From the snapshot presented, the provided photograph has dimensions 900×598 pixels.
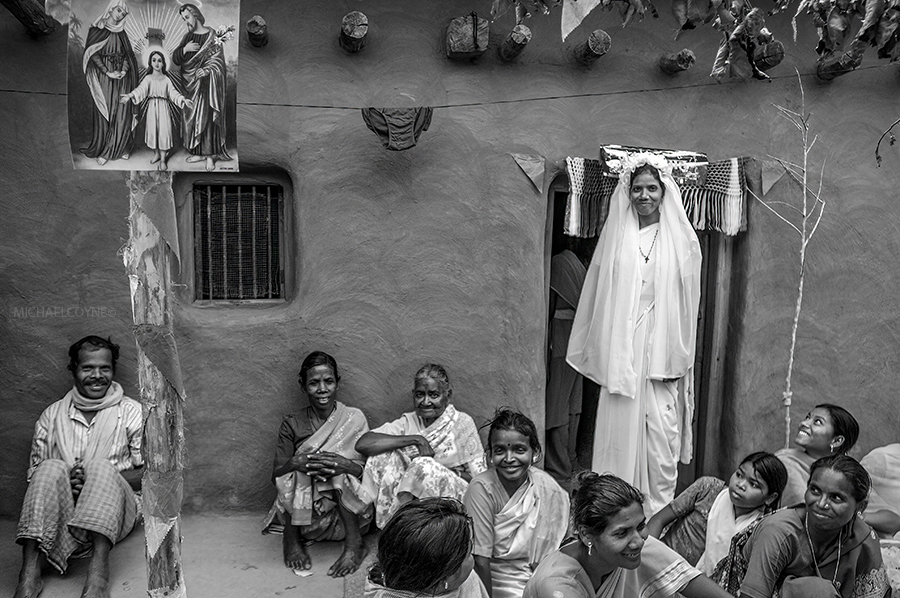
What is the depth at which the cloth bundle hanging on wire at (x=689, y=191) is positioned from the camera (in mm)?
4395

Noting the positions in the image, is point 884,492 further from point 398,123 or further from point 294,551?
point 398,123

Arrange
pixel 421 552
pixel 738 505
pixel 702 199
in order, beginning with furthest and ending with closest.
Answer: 1. pixel 702 199
2. pixel 738 505
3. pixel 421 552

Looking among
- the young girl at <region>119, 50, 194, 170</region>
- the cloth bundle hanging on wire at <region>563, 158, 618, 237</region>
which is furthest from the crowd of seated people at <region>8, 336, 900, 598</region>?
the young girl at <region>119, 50, 194, 170</region>

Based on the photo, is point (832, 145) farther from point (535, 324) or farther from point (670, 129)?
point (535, 324)

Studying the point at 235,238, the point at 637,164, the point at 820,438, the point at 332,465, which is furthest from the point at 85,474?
the point at 820,438

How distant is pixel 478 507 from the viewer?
10.5ft

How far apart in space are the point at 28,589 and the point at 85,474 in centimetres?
55

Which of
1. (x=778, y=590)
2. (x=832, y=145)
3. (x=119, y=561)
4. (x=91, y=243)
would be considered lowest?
(x=119, y=561)

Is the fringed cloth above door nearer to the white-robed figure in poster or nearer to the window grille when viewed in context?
the white-robed figure in poster

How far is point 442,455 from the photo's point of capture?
4125 mm

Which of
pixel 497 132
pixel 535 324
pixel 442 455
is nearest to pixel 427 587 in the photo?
pixel 442 455

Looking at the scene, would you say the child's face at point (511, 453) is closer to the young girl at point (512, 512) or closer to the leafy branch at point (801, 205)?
the young girl at point (512, 512)

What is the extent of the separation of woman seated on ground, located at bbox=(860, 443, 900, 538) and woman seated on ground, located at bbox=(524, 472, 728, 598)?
4.50 ft

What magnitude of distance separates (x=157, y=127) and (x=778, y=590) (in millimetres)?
2828
